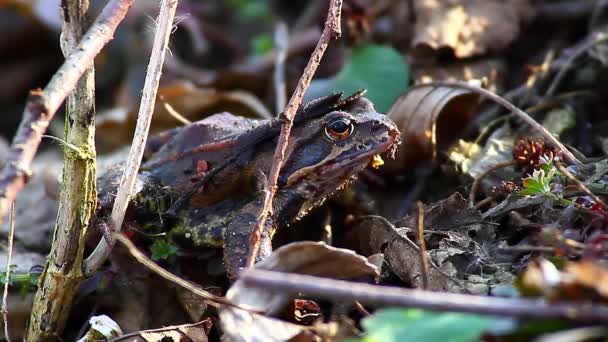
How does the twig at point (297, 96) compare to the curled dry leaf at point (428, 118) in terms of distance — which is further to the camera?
the curled dry leaf at point (428, 118)

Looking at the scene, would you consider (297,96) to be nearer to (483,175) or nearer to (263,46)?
(483,175)

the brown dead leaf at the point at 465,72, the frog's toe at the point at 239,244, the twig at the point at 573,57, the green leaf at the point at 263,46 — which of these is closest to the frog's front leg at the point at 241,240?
the frog's toe at the point at 239,244

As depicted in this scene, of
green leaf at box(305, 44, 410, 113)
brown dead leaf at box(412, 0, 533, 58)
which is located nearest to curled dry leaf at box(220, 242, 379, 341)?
green leaf at box(305, 44, 410, 113)

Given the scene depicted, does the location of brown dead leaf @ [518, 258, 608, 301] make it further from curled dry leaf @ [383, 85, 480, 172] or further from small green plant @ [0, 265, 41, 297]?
small green plant @ [0, 265, 41, 297]

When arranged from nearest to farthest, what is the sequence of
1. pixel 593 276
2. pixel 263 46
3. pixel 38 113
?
pixel 593 276, pixel 38 113, pixel 263 46

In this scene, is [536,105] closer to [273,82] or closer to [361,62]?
[361,62]

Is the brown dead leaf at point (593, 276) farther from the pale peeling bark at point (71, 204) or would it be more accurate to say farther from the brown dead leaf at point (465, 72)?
the brown dead leaf at point (465, 72)

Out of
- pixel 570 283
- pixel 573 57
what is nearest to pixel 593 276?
pixel 570 283
